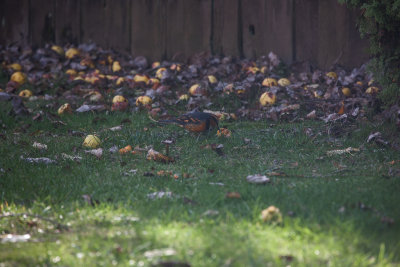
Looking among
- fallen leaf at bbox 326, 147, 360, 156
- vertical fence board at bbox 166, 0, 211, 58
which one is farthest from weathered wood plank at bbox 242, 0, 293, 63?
fallen leaf at bbox 326, 147, 360, 156

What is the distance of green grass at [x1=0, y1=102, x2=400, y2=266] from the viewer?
224cm

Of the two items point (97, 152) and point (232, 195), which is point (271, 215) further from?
point (97, 152)

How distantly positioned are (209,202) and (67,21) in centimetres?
715

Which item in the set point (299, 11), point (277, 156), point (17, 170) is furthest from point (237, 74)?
point (17, 170)

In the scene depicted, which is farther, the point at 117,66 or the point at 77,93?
the point at 117,66

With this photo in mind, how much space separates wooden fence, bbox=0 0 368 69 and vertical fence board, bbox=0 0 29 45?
2cm

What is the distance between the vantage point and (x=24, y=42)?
926cm

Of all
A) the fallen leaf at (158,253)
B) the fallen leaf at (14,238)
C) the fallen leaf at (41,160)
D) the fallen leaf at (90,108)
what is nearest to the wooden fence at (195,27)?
the fallen leaf at (90,108)

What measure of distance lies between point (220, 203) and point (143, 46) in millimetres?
5915

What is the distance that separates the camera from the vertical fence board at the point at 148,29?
823 cm

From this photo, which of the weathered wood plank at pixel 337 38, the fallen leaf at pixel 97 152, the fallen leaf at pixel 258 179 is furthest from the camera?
the weathered wood plank at pixel 337 38

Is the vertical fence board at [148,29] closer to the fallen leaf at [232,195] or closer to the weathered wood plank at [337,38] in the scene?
the weathered wood plank at [337,38]

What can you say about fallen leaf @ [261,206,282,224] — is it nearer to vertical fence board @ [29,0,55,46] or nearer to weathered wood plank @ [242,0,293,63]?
weathered wood plank @ [242,0,293,63]

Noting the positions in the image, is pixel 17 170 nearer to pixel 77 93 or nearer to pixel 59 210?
pixel 59 210
